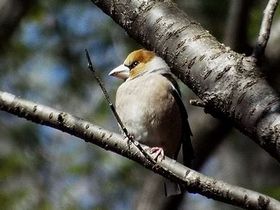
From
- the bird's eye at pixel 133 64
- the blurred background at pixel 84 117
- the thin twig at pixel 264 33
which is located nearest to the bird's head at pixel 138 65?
the bird's eye at pixel 133 64

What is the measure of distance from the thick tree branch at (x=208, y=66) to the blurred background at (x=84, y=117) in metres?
3.49

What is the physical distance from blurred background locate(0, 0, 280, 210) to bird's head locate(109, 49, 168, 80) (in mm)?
1457

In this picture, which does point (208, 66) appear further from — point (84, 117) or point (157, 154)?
point (84, 117)

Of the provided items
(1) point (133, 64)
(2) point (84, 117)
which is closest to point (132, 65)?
(1) point (133, 64)

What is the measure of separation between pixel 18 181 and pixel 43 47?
1514 mm

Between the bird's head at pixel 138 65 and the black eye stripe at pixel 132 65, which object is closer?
the bird's head at pixel 138 65

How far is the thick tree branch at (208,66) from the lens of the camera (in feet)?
7.84

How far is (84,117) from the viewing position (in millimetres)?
8883

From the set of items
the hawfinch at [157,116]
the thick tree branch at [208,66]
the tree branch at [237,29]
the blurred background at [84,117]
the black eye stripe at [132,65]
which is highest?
the thick tree branch at [208,66]

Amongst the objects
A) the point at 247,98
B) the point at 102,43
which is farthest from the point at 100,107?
the point at 247,98

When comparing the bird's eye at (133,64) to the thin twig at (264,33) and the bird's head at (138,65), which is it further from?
the thin twig at (264,33)

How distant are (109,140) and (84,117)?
20.4ft

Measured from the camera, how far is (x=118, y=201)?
8734mm

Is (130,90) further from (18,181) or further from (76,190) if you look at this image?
(76,190)
